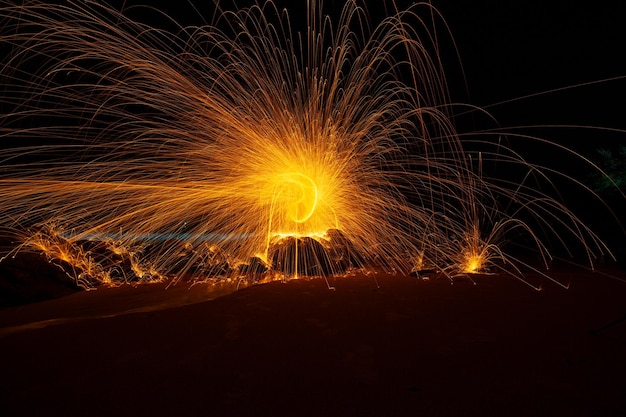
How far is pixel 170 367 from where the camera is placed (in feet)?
9.45

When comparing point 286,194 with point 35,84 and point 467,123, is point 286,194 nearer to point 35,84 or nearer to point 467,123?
point 35,84

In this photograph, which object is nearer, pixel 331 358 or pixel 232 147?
pixel 331 358

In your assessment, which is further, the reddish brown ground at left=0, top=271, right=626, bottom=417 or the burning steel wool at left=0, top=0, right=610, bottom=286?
the burning steel wool at left=0, top=0, right=610, bottom=286

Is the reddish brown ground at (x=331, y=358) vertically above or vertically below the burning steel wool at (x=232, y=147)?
below

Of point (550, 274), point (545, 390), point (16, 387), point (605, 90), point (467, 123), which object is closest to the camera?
point (545, 390)

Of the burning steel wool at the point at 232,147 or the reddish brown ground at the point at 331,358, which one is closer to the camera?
the reddish brown ground at the point at 331,358

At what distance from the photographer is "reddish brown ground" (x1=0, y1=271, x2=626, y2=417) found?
7.75ft

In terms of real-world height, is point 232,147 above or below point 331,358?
above

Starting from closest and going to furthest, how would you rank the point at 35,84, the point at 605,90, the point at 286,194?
the point at 35,84, the point at 286,194, the point at 605,90

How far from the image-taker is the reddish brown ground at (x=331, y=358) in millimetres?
2361

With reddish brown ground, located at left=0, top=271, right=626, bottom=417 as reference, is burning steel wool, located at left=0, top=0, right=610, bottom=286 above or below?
above

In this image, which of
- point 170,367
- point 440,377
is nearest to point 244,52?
point 170,367

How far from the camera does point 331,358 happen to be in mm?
3020

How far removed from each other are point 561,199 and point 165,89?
13422 mm
